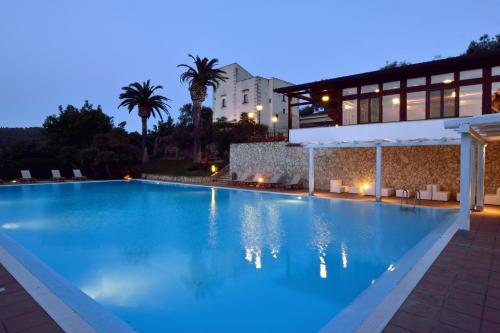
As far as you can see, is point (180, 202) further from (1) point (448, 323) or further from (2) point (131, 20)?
(2) point (131, 20)

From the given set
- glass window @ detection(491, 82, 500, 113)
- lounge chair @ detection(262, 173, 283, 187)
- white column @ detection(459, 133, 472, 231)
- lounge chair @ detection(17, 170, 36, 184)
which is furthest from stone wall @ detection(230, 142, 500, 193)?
lounge chair @ detection(17, 170, 36, 184)

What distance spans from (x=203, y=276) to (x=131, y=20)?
11101 centimetres

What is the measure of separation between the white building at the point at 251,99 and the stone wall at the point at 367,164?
11642mm

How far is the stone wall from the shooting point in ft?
47.9

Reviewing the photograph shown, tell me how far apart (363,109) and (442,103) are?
3.48 m

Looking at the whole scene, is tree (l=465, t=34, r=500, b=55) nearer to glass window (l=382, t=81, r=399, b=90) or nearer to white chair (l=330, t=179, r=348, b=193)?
glass window (l=382, t=81, r=399, b=90)

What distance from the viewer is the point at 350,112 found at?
56.2ft

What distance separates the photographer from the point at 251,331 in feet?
13.8

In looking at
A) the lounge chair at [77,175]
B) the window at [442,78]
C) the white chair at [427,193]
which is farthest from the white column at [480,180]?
the lounge chair at [77,175]

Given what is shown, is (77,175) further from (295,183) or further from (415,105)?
(415,105)

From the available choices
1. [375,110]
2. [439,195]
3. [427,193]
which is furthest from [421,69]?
[439,195]

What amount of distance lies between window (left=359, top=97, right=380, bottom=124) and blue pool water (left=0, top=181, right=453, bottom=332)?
4806 millimetres

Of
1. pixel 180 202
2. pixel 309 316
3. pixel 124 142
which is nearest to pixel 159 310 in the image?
pixel 309 316

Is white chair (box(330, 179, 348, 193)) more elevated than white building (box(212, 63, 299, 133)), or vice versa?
white building (box(212, 63, 299, 133))
